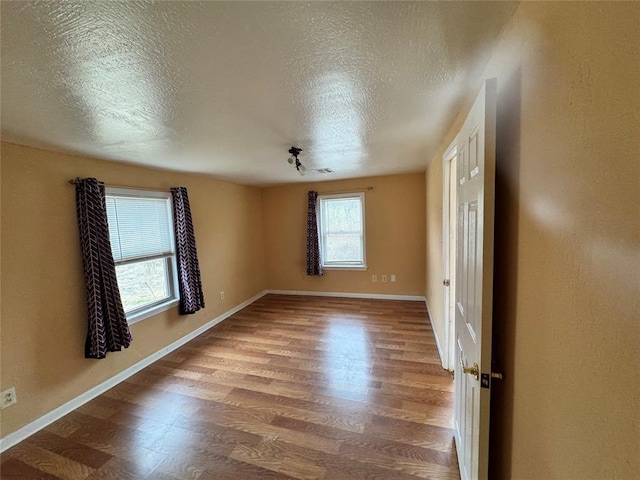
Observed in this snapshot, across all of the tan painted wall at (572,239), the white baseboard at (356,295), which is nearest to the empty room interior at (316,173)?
the tan painted wall at (572,239)

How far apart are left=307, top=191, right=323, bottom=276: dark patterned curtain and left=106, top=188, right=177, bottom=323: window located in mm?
2281

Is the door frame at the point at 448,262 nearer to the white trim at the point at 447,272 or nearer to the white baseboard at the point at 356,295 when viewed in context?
the white trim at the point at 447,272

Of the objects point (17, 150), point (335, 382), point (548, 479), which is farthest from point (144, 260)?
point (548, 479)

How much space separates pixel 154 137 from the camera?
76.7 inches

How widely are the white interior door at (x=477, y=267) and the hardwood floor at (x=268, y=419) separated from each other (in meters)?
0.59

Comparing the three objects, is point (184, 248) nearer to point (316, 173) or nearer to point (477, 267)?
point (316, 173)

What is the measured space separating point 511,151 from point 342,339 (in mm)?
2782

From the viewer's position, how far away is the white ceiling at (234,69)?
2.71 ft

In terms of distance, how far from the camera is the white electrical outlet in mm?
1839

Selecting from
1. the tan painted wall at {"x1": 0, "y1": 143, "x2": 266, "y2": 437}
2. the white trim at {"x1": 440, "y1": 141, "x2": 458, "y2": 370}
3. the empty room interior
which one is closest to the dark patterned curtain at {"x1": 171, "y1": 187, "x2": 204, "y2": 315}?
the empty room interior

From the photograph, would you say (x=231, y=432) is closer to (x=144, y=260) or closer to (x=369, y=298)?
(x=144, y=260)

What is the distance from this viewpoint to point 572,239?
60 cm

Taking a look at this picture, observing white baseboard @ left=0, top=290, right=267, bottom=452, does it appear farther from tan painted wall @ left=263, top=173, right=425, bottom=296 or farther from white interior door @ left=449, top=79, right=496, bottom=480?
white interior door @ left=449, top=79, right=496, bottom=480

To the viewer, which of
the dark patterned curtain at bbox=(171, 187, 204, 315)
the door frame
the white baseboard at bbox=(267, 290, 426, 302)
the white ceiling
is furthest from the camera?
the white baseboard at bbox=(267, 290, 426, 302)
